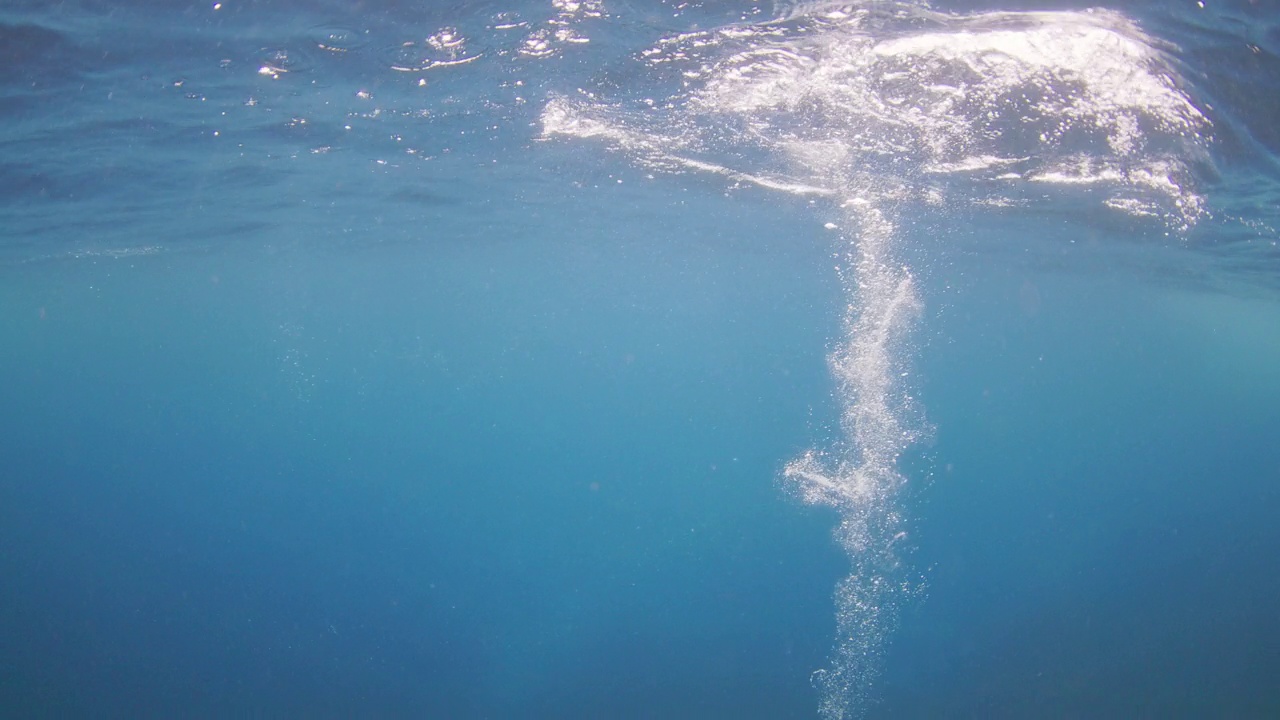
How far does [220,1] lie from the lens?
27.3ft

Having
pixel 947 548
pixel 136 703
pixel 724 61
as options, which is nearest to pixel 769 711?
pixel 724 61

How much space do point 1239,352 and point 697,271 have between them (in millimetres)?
68602

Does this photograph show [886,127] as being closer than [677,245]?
Yes

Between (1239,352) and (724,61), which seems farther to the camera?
(1239,352)

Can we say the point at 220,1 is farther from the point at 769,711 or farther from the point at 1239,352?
the point at 1239,352

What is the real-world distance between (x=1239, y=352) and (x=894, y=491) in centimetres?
8614

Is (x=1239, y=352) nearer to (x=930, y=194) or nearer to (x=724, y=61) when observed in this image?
(x=930, y=194)

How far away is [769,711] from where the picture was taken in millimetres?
16250

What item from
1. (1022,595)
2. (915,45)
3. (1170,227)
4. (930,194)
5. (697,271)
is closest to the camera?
(915,45)

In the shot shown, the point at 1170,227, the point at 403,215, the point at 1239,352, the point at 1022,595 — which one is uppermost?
the point at 1170,227

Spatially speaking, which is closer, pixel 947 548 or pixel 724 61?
pixel 724 61

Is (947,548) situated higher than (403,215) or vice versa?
(403,215)

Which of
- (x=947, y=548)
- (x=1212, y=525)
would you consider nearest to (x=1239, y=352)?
(x=1212, y=525)

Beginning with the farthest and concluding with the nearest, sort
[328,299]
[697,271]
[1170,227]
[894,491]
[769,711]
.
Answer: [328,299] < [697,271] < [1170,227] < [769,711] < [894,491]
